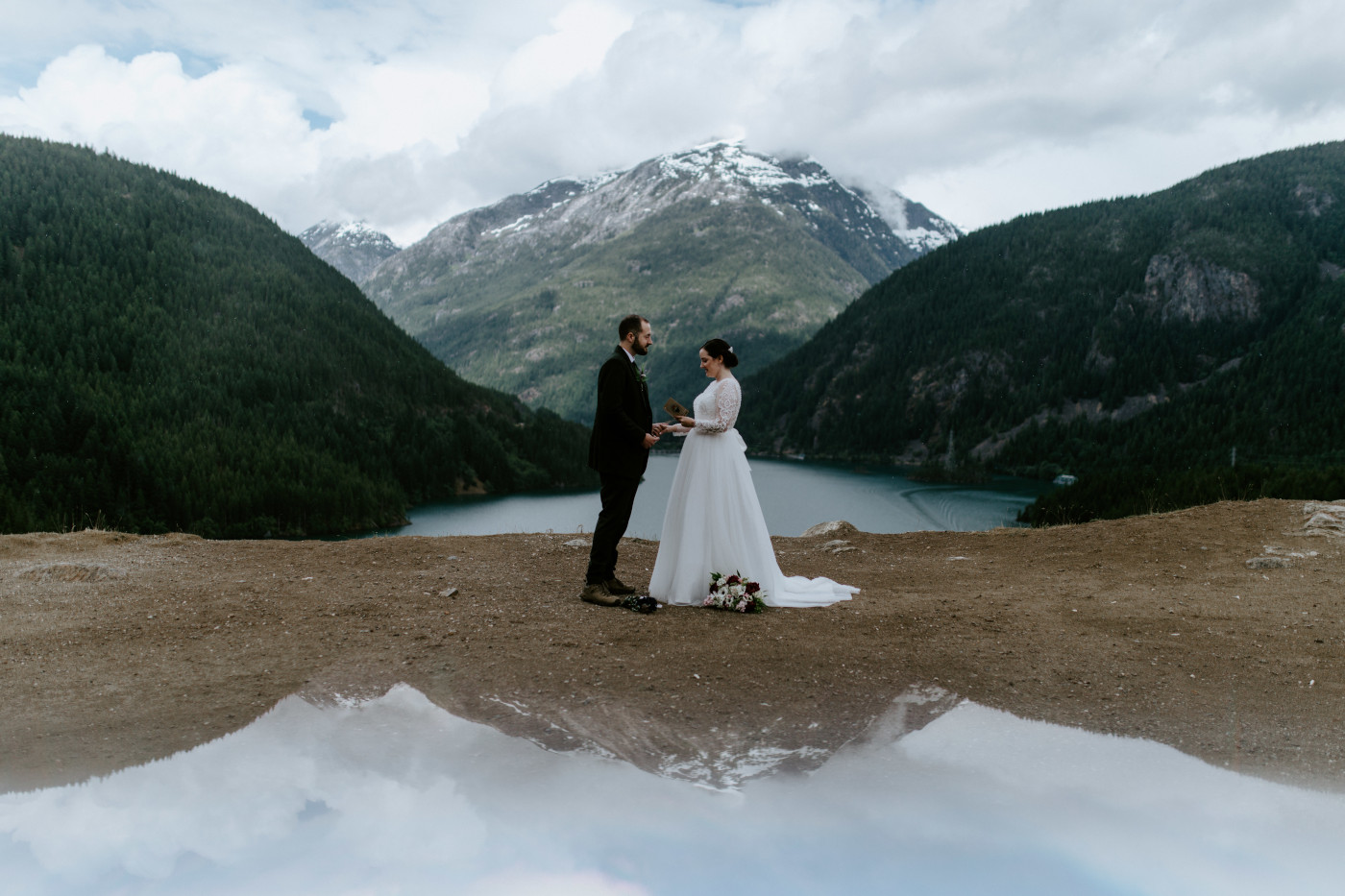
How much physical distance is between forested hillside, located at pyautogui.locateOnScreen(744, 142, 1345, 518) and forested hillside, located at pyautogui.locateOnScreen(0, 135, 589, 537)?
77.7 meters

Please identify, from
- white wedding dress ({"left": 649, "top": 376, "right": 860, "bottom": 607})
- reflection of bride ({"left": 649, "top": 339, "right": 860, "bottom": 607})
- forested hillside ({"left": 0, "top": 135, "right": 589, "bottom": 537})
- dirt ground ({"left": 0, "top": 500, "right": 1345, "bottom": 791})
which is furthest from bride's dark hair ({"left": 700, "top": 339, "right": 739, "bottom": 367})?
forested hillside ({"left": 0, "top": 135, "right": 589, "bottom": 537})

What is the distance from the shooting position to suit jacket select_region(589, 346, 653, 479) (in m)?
8.41

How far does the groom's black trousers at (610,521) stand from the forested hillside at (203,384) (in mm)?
57076

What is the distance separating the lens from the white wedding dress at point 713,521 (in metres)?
9.01

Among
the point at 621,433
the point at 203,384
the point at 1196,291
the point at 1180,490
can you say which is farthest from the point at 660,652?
the point at 1196,291

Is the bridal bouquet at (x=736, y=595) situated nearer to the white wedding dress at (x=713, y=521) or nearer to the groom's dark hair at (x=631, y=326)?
the white wedding dress at (x=713, y=521)

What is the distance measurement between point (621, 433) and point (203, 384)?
102128mm

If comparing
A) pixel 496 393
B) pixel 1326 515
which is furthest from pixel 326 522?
pixel 1326 515

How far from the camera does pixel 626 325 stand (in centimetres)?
873

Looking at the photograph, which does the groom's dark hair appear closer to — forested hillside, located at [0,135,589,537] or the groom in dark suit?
the groom in dark suit

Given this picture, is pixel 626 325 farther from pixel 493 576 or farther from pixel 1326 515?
pixel 1326 515

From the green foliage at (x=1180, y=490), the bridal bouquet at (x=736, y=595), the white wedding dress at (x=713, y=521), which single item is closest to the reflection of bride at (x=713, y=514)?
the white wedding dress at (x=713, y=521)

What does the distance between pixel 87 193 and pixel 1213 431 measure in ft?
581

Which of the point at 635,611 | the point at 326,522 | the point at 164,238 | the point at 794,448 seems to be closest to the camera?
the point at 635,611
